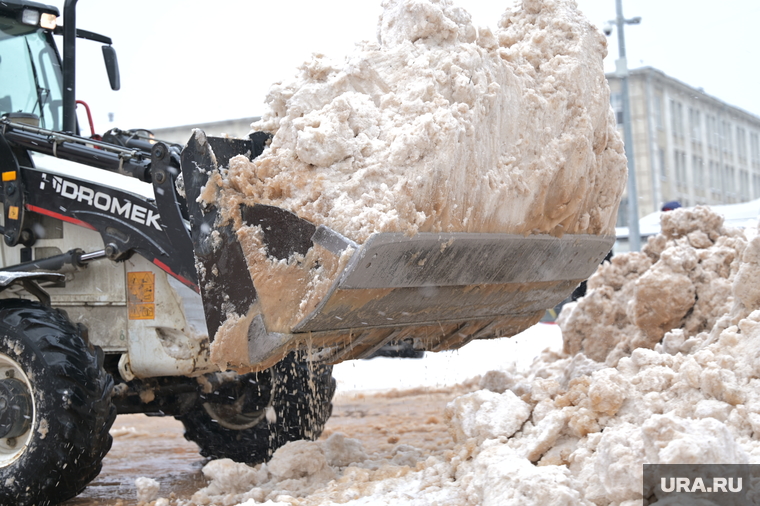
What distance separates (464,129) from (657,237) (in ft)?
10.2

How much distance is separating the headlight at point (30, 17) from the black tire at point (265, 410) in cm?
253

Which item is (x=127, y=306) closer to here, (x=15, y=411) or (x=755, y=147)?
(x=15, y=411)

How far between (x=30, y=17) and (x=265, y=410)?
282 centimetres

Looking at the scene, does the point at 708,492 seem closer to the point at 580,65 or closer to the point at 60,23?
the point at 580,65

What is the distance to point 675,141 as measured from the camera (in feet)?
62.0

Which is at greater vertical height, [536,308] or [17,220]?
[17,220]

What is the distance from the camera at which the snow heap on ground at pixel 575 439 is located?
2.71 meters

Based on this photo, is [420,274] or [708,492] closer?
[708,492]

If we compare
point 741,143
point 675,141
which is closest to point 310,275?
point 741,143

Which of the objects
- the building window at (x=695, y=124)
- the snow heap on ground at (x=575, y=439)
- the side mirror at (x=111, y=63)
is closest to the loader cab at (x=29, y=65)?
the side mirror at (x=111, y=63)

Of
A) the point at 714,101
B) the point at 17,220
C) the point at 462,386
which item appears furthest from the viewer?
the point at 714,101

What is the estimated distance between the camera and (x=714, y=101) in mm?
17875

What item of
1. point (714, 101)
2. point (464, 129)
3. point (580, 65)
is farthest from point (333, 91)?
point (714, 101)

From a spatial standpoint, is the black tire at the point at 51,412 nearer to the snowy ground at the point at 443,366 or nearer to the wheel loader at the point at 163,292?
the wheel loader at the point at 163,292
